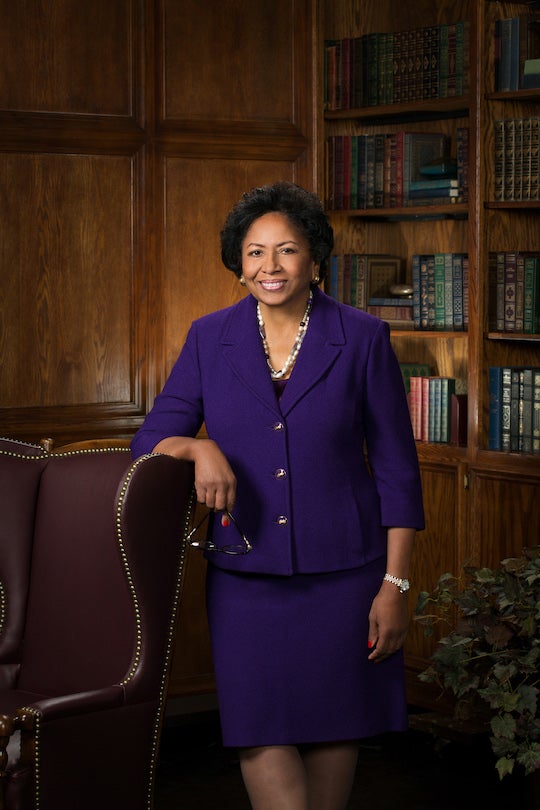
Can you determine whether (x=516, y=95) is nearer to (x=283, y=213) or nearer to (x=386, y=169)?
(x=386, y=169)

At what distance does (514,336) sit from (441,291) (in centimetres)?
36

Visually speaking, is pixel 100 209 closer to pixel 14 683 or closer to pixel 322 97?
pixel 322 97

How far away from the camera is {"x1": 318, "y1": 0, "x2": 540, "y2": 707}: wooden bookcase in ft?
12.1

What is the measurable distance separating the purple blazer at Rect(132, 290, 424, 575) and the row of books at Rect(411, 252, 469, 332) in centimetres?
160

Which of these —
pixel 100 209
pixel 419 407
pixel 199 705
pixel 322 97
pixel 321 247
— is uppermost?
pixel 322 97

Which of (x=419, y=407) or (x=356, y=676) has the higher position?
(x=419, y=407)

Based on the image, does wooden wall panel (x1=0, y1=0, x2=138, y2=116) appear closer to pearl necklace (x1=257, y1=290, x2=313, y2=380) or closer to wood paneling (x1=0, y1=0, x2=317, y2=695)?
wood paneling (x1=0, y1=0, x2=317, y2=695)

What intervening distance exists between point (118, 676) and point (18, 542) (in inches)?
16.1

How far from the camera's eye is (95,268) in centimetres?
374

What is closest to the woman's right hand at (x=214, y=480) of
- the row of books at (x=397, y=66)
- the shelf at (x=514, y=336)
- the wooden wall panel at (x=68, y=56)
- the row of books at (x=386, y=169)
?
the shelf at (x=514, y=336)

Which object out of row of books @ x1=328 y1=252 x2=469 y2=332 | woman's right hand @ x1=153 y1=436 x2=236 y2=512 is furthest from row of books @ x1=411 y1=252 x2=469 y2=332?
woman's right hand @ x1=153 y1=436 x2=236 y2=512

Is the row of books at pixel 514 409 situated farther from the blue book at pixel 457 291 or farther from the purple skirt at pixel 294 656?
the purple skirt at pixel 294 656

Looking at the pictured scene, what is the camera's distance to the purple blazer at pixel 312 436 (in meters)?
2.24

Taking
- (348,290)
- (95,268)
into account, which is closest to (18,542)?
(95,268)
